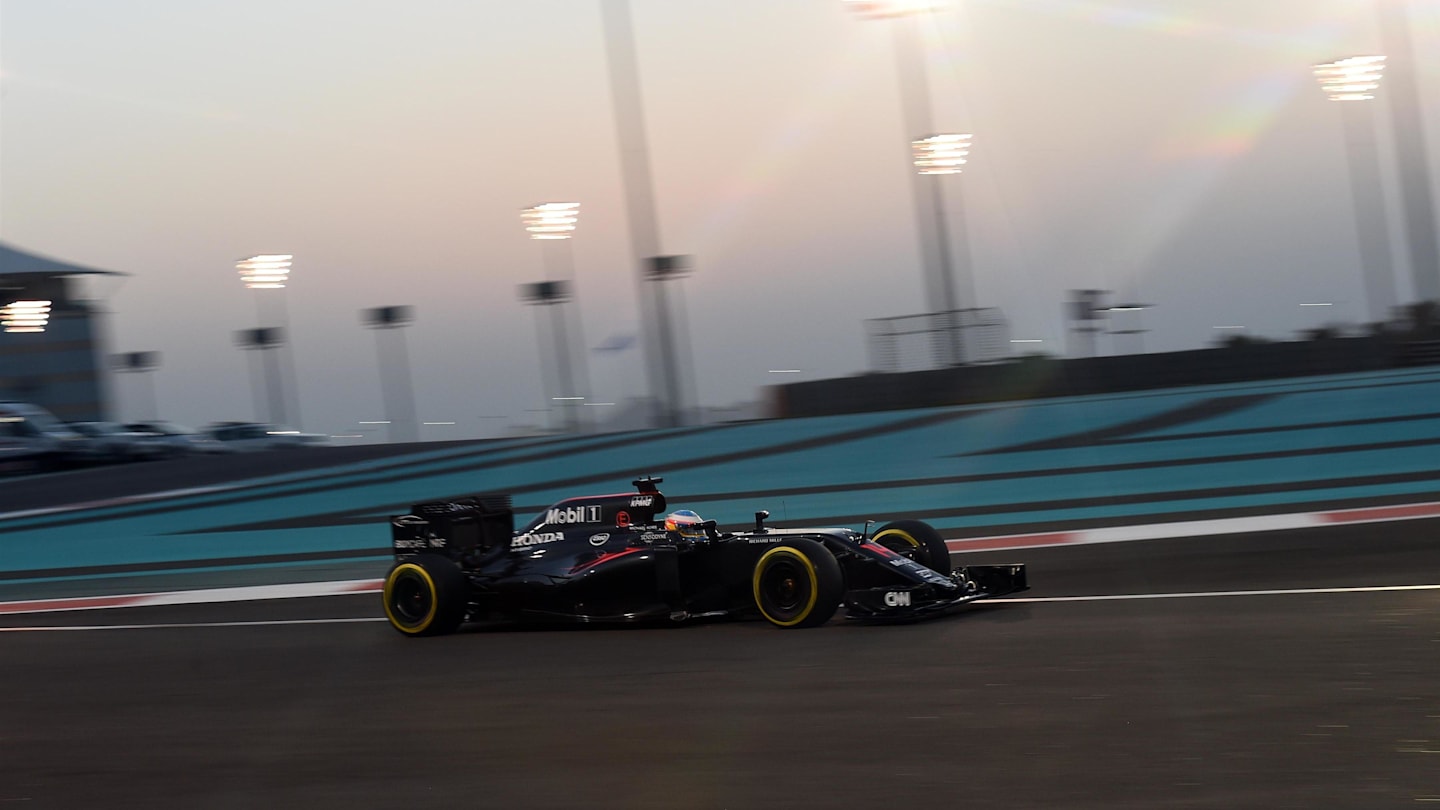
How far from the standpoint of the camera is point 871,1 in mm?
25516

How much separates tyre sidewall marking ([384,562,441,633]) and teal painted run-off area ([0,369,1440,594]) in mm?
3797

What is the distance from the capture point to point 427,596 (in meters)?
9.90

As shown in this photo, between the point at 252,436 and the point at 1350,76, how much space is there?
34917 mm

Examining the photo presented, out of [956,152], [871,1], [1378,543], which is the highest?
[871,1]

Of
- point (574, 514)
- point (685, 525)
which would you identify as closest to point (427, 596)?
point (574, 514)

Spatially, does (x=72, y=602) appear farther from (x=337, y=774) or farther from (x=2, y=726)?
(x=337, y=774)

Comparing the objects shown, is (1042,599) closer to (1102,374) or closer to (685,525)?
(685,525)

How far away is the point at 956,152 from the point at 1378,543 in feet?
52.3

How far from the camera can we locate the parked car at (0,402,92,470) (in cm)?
3575

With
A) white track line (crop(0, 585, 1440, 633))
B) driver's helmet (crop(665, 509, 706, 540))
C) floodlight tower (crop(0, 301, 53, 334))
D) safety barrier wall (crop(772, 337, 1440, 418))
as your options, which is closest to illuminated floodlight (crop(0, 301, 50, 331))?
floodlight tower (crop(0, 301, 53, 334))

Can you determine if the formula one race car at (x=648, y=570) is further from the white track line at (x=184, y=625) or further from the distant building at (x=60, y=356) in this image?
the distant building at (x=60, y=356)

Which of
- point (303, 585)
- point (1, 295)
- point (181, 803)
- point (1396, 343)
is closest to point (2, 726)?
point (181, 803)

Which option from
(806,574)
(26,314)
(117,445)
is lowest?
(806,574)

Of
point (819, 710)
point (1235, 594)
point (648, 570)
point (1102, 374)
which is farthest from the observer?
point (1102, 374)
